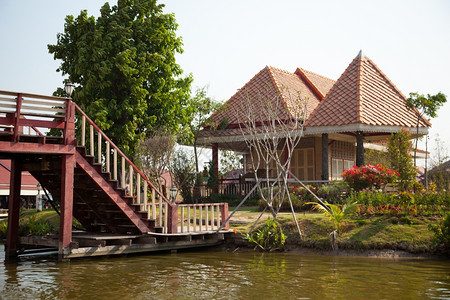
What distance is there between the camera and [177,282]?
361 inches

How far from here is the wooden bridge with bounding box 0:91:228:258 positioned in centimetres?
1148

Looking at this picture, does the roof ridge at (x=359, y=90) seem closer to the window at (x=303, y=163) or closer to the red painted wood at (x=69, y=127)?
the window at (x=303, y=163)

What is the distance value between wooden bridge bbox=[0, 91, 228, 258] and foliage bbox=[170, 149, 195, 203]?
7397 millimetres

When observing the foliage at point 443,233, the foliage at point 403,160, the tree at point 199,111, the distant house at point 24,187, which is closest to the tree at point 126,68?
the tree at point 199,111

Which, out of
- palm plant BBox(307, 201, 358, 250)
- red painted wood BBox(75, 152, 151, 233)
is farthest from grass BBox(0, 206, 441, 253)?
red painted wood BBox(75, 152, 151, 233)

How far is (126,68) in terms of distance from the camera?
70.0ft

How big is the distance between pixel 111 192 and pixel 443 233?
27.7 feet

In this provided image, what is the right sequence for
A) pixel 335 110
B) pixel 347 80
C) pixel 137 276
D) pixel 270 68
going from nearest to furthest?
pixel 137 276 < pixel 335 110 < pixel 347 80 < pixel 270 68

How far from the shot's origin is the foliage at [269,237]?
13611 mm

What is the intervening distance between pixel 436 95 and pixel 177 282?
12.6m

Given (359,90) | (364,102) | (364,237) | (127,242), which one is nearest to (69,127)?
(127,242)

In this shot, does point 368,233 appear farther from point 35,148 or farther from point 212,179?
point 212,179

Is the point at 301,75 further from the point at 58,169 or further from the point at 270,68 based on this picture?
the point at 58,169

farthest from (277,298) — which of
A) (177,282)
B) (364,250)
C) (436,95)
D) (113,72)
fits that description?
(113,72)
